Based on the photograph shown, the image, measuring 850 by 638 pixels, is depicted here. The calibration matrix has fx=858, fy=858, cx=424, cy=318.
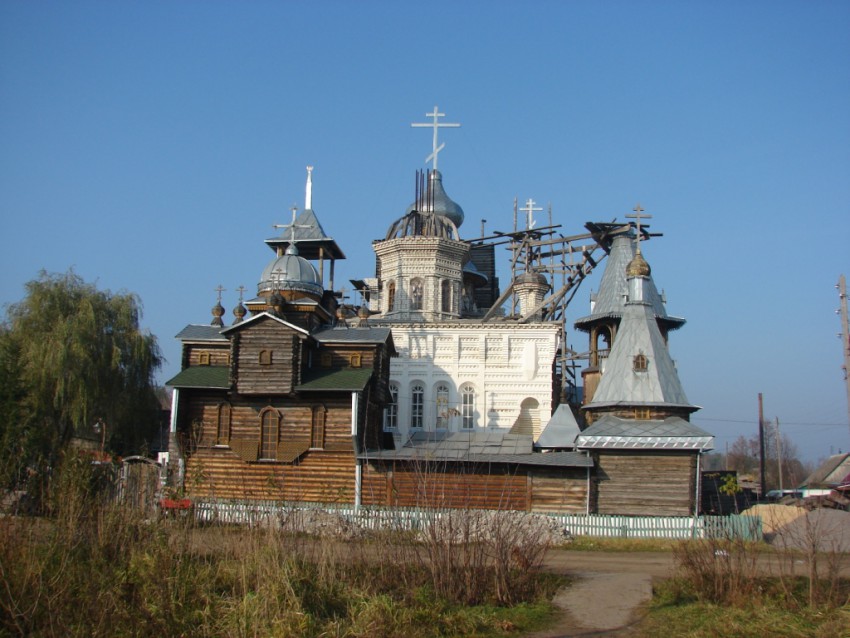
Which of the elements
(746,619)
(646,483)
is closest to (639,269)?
(646,483)

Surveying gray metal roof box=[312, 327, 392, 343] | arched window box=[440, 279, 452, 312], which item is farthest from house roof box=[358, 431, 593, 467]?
arched window box=[440, 279, 452, 312]

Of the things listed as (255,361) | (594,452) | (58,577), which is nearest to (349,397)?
(255,361)

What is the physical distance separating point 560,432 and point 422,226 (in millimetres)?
14149

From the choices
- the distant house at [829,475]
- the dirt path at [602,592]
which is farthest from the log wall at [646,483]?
the distant house at [829,475]

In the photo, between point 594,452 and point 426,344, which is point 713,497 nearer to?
point 594,452

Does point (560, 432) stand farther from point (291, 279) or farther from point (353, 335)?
point (291, 279)

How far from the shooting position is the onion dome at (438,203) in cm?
4234

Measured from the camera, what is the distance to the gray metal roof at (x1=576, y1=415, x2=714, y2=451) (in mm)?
22297

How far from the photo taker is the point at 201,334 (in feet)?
88.9

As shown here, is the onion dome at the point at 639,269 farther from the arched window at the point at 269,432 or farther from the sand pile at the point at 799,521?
the arched window at the point at 269,432

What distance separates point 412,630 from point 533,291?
28091 mm

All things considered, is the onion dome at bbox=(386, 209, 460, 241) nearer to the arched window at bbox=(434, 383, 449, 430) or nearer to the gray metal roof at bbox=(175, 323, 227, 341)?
the arched window at bbox=(434, 383, 449, 430)

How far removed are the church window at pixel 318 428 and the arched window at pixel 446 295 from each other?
12909 millimetres

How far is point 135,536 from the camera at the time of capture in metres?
11.4
